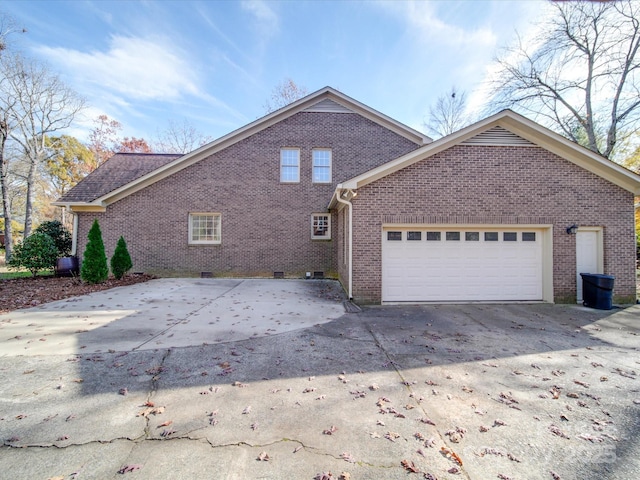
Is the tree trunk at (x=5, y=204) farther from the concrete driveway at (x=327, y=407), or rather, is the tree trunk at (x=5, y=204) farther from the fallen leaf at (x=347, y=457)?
the fallen leaf at (x=347, y=457)

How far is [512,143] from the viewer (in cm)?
812

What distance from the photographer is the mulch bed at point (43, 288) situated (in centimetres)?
769

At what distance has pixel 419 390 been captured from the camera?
3412mm

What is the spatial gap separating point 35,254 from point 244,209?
8707 millimetres

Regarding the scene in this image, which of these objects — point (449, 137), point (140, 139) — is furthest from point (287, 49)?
point (140, 139)

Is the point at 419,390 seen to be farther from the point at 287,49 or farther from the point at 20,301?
the point at 287,49

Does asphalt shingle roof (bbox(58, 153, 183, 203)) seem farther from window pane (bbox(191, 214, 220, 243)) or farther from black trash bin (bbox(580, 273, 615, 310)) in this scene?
black trash bin (bbox(580, 273, 615, 310))

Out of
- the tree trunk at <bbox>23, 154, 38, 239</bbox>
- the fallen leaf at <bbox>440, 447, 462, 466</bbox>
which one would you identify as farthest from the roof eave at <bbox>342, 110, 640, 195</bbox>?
the tree trunk at <bbox>23, 154, 38, 239</bbox>

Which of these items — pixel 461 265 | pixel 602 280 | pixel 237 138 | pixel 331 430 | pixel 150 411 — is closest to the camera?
pixel 331 430

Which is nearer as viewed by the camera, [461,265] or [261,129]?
[461,265]

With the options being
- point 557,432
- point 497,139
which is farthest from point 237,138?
point 557,432

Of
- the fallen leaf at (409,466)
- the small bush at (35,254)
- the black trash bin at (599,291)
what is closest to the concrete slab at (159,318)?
the fallen leaf at (409,466)

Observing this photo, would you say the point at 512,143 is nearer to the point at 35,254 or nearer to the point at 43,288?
the point at 43,288

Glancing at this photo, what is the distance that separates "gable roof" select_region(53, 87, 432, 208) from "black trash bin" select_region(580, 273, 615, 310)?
836 cm
